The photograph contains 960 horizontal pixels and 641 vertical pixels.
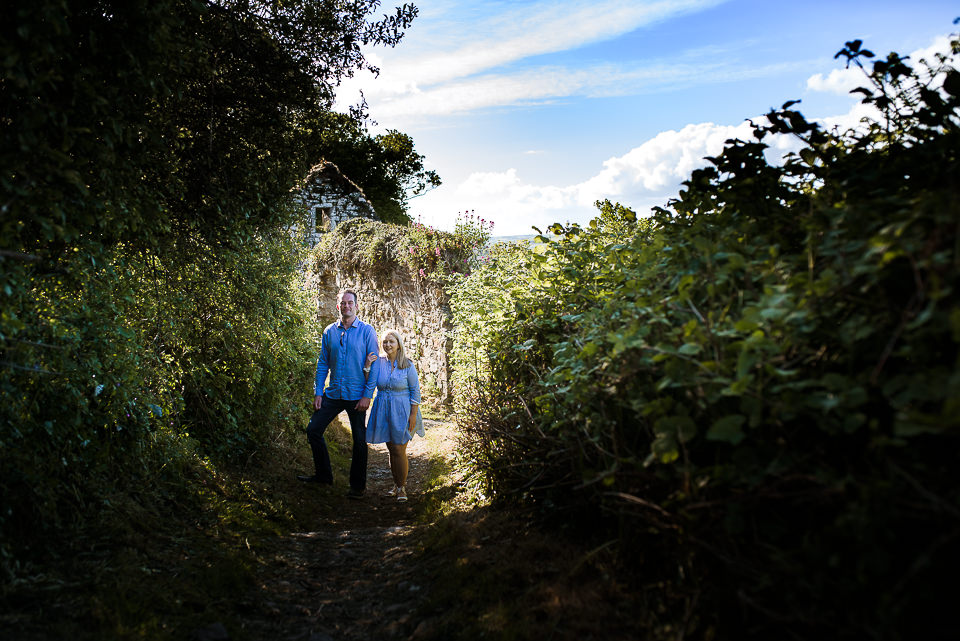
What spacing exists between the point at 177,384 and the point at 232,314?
1.04 m

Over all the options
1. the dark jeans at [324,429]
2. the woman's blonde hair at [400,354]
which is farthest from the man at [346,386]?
the woman's blonde hair at [400,354]

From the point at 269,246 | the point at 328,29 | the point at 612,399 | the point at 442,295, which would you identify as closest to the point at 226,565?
the point at 612,399

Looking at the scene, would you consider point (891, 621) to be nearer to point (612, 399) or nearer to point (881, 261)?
point (881, 261)

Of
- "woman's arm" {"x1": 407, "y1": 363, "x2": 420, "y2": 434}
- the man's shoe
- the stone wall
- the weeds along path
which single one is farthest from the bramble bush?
the stone wall

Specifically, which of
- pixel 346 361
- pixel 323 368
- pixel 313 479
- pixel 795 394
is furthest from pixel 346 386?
pixel 795 394

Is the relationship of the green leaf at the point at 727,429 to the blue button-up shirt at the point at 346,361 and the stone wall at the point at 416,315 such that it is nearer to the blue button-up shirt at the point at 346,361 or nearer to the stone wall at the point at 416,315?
the blue button-up shirt at the point at 346,361

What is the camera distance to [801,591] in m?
1.96

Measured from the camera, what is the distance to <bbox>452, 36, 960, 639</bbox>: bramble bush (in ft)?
5.71

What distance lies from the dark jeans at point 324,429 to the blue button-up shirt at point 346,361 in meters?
0.12

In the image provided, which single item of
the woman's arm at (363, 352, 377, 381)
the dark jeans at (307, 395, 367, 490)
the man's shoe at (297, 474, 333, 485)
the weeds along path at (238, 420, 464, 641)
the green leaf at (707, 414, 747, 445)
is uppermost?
the woman's arm at (363, 352, 377, 381)

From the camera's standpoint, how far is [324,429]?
22.7ft

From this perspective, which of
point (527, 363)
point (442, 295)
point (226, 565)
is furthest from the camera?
point (442, 295)

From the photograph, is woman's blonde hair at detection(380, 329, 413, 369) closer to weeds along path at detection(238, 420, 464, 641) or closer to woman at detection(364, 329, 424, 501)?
woman at detection(364, 329, 424, 501)

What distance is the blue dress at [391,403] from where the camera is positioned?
6898 millimetres
